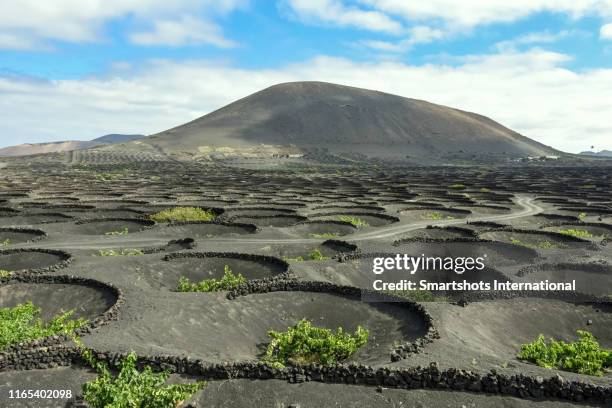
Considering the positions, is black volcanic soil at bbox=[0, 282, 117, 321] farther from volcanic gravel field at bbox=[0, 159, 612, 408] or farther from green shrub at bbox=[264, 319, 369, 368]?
green shrub at bbox=[264, 319, 369, 368]

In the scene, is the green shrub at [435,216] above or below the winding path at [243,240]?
above

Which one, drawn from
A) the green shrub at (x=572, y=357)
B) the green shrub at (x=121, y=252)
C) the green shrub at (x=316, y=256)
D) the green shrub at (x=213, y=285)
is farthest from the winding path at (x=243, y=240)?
the green shrub at (x=572, y=357)

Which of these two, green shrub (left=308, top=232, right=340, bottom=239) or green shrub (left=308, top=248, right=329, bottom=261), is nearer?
green shrub (left=308, top=248, right=329, bottom=261)

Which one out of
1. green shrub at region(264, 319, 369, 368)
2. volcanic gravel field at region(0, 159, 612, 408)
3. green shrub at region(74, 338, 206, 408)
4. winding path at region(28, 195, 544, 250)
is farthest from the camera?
winding path at region(28, 195, 544, 250)

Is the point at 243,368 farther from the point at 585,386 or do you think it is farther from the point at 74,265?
the point at 74,265

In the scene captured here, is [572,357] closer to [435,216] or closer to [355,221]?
[355,221]

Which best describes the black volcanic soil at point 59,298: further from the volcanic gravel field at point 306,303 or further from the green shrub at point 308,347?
the green shrub at point 308,347

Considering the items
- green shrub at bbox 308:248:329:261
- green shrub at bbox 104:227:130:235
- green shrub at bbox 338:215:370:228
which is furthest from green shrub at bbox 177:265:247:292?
green shrub at bbox 338:215:370:228
